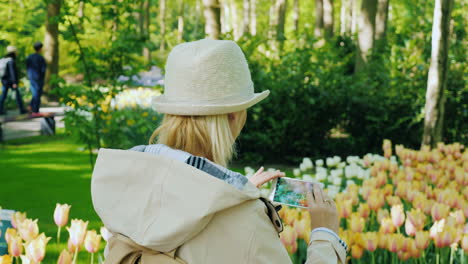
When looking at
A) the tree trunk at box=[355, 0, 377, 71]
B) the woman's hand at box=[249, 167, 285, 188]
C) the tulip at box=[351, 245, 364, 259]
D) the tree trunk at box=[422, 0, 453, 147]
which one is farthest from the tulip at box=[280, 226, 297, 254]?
the tree trunk at box=[355, 0, 377, 71]

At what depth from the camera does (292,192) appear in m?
2.00

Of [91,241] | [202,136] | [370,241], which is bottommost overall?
[370,241]

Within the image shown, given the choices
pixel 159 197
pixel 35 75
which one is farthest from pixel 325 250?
pixel 35 75

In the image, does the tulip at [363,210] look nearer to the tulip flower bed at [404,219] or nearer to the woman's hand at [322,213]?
the tulip flower bed at [404,219]

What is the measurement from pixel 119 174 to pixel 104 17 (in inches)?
183

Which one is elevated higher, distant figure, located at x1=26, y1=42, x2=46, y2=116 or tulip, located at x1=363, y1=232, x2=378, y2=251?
tulip, located at x1=363, y1=232, x2=378, y2=251

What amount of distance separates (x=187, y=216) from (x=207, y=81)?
1.33ft

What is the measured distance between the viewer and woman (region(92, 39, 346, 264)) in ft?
4.87

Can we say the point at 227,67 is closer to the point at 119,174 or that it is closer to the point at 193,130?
the point at 193,130

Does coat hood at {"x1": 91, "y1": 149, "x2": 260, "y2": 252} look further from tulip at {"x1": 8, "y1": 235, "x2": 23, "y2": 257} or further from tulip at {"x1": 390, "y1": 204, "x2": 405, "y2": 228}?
tulip at {"x1": 390, "y1": 204, "x2": 405, "y2": 228}

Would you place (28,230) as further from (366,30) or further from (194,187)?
(366,30)

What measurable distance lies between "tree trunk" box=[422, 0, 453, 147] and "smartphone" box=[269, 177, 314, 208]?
12.3 ft

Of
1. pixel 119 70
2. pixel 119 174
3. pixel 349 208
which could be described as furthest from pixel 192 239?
pixel 119 70

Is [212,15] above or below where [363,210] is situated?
above
